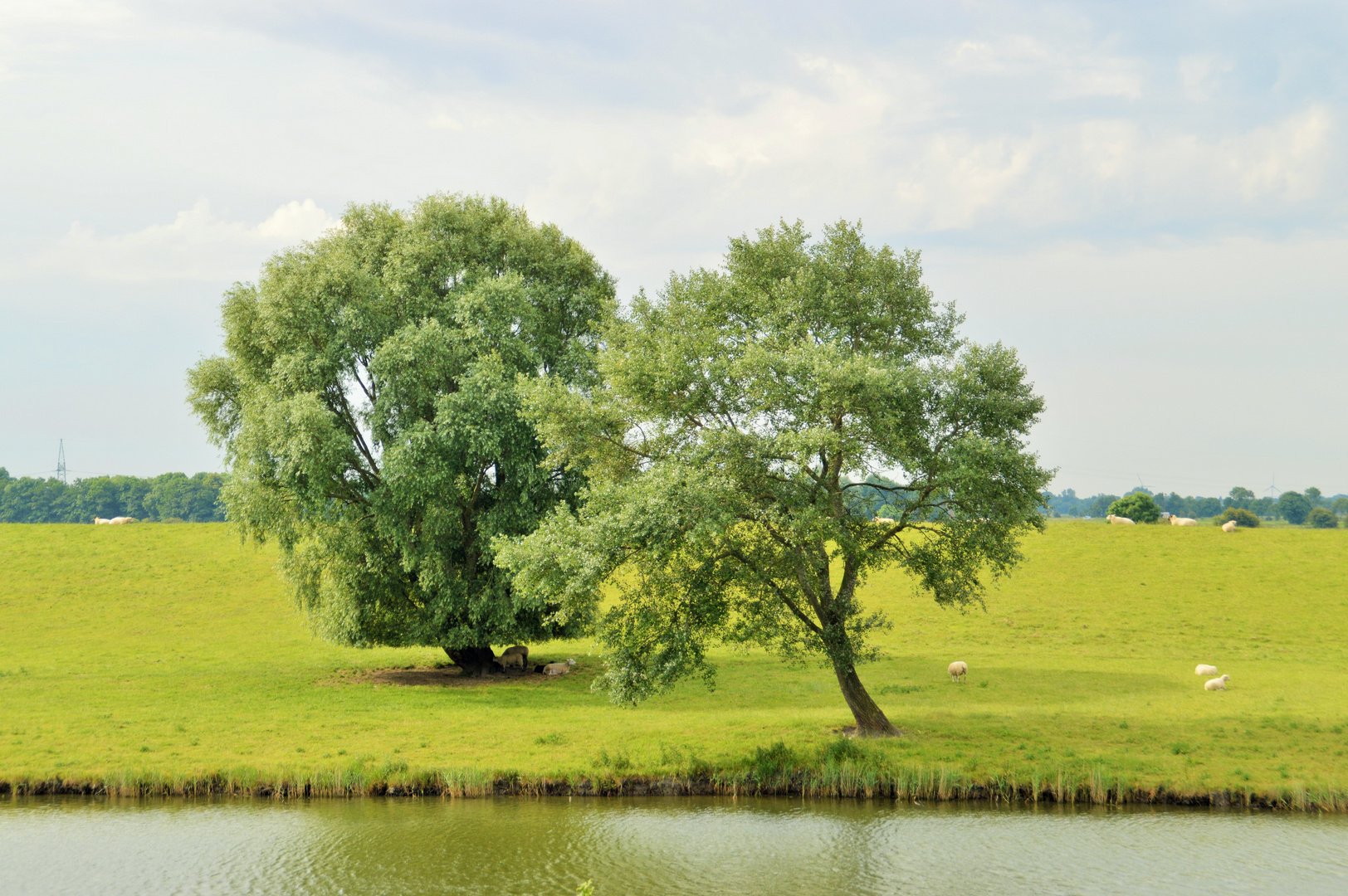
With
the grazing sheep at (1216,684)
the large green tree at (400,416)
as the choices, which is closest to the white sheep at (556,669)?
the large green tree at (400,416)

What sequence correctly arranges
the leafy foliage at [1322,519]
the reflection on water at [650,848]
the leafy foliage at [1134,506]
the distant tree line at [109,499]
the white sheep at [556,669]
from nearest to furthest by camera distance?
the reflection on water at [650,848] < the white sheep at [556,669] < the leafy foliage at [1134,506] < the distant tree line at [109,499] < the leafy foliage at [1322,519]

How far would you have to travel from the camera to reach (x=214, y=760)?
962 inches

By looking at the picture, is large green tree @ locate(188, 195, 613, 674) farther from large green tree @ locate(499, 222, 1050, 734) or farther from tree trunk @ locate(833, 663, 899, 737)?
tree trunk @ locate(833, 663, 899, 737)

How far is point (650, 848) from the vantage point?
19.1 m

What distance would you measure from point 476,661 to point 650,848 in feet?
75.9

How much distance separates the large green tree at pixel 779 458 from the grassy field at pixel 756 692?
372 cm

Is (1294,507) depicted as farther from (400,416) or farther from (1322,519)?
(400,416)

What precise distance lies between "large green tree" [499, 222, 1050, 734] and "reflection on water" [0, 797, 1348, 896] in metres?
4.72

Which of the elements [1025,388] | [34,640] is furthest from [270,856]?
[34,640]

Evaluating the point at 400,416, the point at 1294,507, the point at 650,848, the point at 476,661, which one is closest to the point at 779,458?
the point at 650,848

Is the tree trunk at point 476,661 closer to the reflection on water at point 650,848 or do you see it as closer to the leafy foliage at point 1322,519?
the reflection on water at point 650,848

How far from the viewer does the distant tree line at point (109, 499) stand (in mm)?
149500

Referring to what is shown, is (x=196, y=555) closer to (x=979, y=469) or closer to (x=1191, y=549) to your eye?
(x=979, y=469)

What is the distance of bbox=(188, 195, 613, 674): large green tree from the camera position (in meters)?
35.0
